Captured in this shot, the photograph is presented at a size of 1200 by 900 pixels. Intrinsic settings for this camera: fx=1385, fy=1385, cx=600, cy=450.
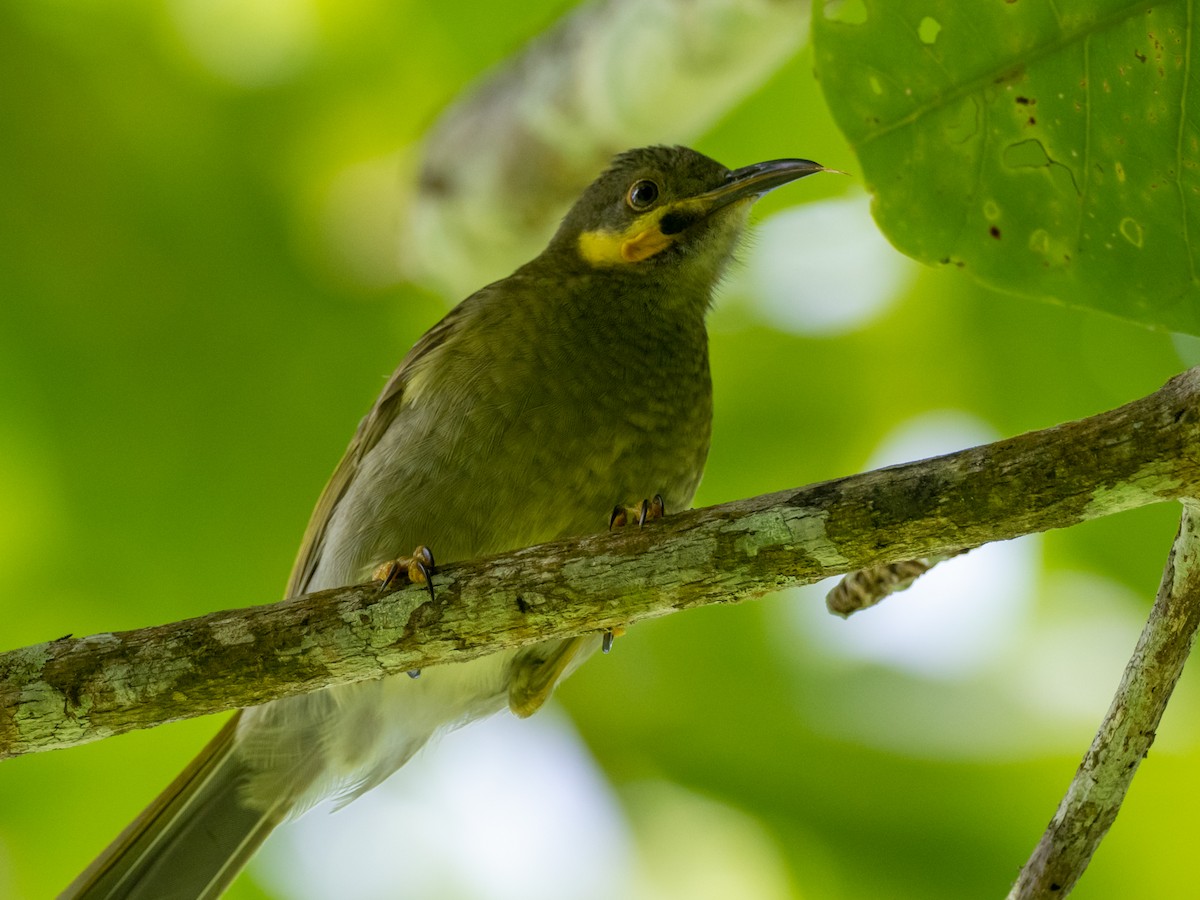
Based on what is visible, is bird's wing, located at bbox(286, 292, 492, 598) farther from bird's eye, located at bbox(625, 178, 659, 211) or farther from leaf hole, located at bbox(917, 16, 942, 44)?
leaf hole, located at bbox(917, 16, 942, 44)

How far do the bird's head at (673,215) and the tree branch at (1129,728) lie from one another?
2267mm

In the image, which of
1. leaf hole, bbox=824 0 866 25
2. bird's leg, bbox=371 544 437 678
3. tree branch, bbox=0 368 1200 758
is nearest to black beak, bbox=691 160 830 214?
leaf hole, bbox=824 0 866 25

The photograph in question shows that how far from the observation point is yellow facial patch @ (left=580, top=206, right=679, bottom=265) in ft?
15.3

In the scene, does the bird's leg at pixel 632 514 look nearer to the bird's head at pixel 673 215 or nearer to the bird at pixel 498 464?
the bird at pixel 498 464

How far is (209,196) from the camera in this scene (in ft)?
19.3

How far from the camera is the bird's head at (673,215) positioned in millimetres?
4617

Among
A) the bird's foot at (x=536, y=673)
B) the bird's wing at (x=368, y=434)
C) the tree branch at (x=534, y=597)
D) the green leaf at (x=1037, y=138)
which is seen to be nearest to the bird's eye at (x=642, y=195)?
the bird's wing at (x=368, y=434)

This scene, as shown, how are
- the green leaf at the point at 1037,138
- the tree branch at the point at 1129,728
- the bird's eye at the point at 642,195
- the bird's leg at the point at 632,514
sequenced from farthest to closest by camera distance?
1. the bird's eye at the point at 642,195
2. the bird's leg at the point at 632,514
3. the green leaf at the point at 1037,138
4. the tree branch at the point at 1129,728

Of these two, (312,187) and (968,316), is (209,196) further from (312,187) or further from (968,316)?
(968,316)

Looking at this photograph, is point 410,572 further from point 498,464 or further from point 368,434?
point 368,434

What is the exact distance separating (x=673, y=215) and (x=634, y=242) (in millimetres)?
165

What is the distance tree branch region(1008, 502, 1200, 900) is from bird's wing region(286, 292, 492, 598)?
2.45 meters

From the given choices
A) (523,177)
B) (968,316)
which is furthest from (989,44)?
(968,316)

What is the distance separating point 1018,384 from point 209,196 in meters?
3.47
